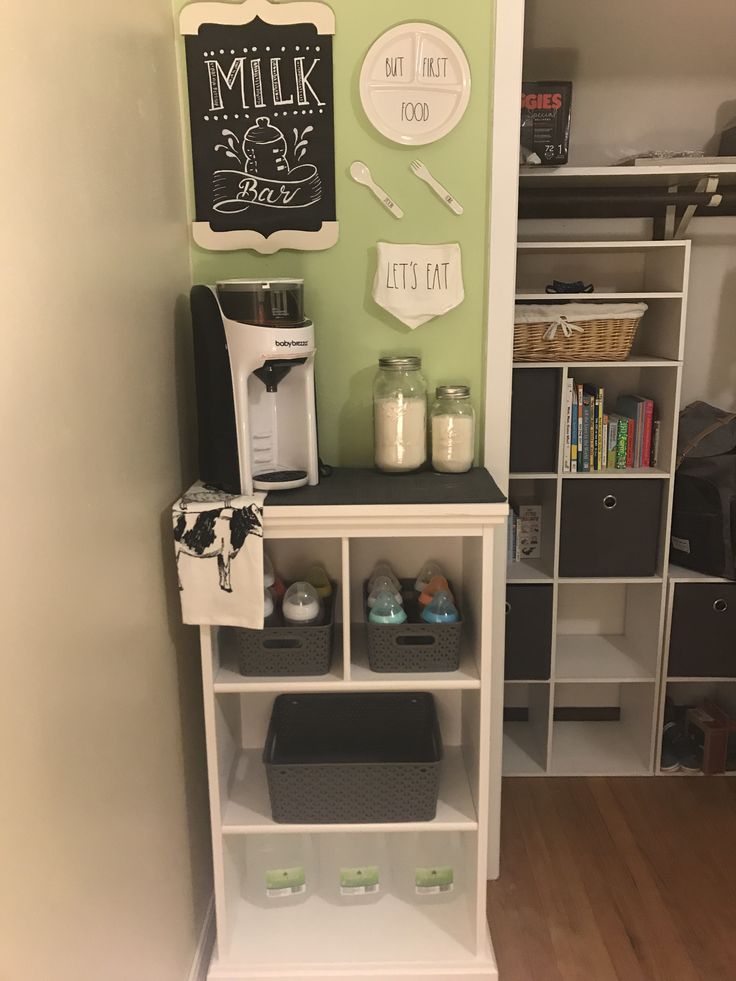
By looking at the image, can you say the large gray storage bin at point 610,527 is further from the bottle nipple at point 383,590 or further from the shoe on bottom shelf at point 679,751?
the bottle nipple at point 383,590

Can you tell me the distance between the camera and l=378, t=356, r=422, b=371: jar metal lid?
1.72 meters

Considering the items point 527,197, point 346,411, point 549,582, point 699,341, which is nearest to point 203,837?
point 346,411

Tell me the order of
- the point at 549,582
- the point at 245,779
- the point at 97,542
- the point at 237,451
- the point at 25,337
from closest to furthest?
1. the point at 25,337
2. the point at 97,542
3. the point at 237,451
4. the point at 245,779
5. the point at 549,582

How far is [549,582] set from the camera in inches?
96.7

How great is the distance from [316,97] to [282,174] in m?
0.17

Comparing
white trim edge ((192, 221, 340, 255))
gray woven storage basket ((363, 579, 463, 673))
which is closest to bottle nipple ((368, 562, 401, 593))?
gray woven storage basket ((363, 579, 463, 673))

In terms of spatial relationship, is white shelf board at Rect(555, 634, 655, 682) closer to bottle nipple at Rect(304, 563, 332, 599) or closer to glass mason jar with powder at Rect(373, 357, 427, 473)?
bottle nipple at Rect(304, 563, 332, 599)

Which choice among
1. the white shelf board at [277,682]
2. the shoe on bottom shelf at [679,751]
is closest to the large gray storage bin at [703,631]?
the shoe on bottom shelf at [679,751]

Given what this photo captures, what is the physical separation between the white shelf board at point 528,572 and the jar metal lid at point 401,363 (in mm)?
953

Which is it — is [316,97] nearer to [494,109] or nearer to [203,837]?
[494,109]

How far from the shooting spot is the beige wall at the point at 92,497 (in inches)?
38.2

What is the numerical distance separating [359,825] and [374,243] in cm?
128

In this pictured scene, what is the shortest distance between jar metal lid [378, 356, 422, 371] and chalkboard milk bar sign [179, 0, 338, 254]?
298mm

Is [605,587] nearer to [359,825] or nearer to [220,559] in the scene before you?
[359,825]
